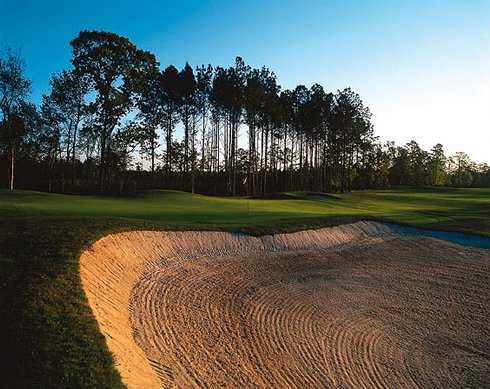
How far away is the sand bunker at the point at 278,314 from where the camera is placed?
9.37 m

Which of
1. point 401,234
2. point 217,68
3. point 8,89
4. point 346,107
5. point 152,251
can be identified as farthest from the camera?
point 346,107

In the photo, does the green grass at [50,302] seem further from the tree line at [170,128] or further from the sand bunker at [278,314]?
the tree line at [170,128]

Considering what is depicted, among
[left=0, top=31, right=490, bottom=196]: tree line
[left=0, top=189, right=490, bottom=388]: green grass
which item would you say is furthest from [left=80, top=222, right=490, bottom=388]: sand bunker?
[left=0, top=31, right=490, bottom=196]: tree line

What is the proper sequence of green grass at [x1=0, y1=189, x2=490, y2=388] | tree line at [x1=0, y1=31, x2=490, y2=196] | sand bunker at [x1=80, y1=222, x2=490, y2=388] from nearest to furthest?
green grass at [x1=0, y1=189, x2=490, y2=388] → sand bunker at [x1=80, y1=222, x2=490, y2=388] → tree line at [x1=0, y1=31, x2=490, y2=196]

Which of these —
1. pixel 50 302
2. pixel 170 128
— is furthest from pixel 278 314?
pixel 170 128

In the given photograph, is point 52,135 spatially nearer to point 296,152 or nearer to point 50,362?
point 296,152

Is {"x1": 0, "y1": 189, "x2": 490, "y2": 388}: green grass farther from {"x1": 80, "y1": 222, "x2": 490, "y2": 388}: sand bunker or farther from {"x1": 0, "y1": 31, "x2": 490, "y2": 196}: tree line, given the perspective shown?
{"x1": 0, "y1": 31, "x2": 490, "y2": 196}: tree line

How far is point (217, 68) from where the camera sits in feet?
189

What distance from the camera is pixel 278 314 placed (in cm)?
1256

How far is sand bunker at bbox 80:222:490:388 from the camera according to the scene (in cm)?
937

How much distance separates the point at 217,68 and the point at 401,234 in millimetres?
40504

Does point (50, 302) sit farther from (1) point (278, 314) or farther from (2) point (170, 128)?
(2) point (170, 128)

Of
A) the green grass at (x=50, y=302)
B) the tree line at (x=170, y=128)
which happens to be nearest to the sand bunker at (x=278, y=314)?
the green grass at (x=50, y=302)

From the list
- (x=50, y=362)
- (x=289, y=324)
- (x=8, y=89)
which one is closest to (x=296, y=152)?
(x=8, y=89)
